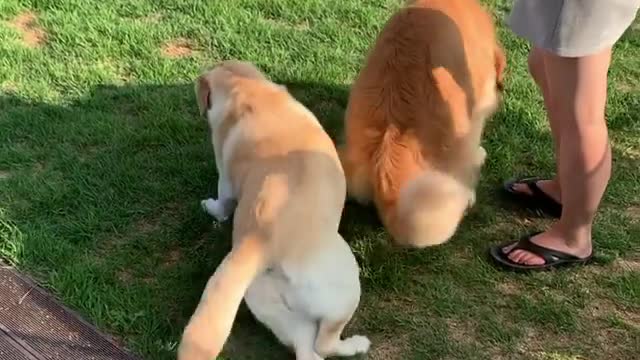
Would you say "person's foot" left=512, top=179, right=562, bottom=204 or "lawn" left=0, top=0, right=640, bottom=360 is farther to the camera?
"person's foot" left=512, top=179, right=562, bottom=204

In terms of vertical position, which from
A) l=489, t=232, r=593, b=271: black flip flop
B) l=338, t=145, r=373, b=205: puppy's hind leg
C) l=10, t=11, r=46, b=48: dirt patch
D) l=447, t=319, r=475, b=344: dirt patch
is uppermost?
l=338, t=145, r=373, b=205: puppy's hind leg

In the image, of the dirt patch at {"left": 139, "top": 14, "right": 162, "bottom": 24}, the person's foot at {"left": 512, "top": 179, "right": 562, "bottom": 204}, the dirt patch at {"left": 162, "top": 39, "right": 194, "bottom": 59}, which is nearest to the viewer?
the person's foot at {"left": 512, "top": 179, "right": 562, "bottom": 204}

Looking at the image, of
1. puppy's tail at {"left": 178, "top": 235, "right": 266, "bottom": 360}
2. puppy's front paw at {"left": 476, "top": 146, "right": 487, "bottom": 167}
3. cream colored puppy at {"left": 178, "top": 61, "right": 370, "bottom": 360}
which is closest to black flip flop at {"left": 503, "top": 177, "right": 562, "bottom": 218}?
puppy's front paw at {"left": 476, "top": 146, "right": 487, "bottom": 167}

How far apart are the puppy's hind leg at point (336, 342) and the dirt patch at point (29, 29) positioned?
2.20 metres

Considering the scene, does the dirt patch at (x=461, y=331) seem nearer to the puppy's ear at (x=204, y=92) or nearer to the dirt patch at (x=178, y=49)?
the puppy's ear at (x=204, y=92)

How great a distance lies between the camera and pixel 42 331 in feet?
7.86

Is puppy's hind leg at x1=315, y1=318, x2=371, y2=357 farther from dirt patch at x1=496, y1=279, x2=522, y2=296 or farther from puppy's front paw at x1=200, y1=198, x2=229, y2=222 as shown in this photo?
puppy's front paw at x1=200, y1=198, x2=229, y2=222

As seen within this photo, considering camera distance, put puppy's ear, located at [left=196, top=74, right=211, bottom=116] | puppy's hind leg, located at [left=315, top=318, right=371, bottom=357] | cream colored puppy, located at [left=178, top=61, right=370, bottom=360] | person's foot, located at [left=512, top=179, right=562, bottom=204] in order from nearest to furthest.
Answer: cream colored puppy, located at [left=178, top=61, right=370, bottom=360] < puppy's hind leg, located at [left=315, top=318, right=371, bottom=357] < puppy's ear, located at [left=196, top=74, right=211, bottom=116] < person's foot, located at [left=512, top=179, right=562, bottom=204]

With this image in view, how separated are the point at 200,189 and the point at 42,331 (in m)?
0.79

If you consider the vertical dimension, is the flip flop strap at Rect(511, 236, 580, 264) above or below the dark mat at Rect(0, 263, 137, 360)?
above

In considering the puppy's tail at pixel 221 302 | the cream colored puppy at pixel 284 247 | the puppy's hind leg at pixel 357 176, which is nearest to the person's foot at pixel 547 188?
the puppy's hind leg at pixel 357 176

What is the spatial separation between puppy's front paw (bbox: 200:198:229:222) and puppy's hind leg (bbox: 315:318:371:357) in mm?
641

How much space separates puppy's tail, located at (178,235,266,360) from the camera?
186 centimetres

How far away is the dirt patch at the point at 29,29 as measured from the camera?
12.2 ft
